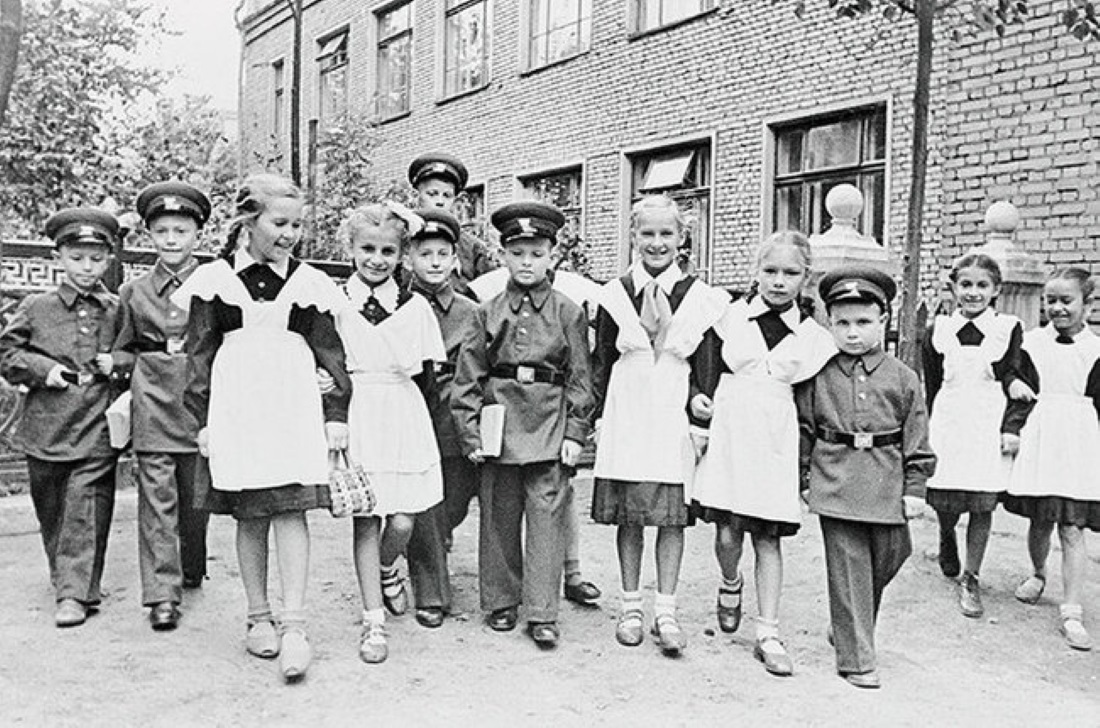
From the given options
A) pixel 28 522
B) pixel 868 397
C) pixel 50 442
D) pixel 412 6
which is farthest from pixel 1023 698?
pixel 412 6

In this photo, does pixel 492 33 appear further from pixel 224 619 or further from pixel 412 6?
pixel 224 619

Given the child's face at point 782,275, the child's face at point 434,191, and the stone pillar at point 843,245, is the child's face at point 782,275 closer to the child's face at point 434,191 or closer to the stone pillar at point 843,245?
the child's face at point 434,191

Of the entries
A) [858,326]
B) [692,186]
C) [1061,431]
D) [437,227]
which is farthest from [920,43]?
[692,186]

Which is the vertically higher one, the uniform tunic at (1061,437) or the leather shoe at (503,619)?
the uniform tunic at (1061,437)

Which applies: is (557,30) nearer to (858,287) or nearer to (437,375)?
(437,375)

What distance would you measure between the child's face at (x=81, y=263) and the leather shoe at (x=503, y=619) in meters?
2.18

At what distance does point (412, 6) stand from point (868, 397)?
15.8 metres

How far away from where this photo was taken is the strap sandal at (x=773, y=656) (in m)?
4.50

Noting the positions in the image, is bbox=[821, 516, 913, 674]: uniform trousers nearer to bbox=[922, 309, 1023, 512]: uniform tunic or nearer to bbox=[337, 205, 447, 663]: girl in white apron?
bbox=[922, 309, 1023, 512]: uniform tunic

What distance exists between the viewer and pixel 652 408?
4.70 m

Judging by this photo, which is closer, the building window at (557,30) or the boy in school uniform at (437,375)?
the boy in school uniform at (437,375)

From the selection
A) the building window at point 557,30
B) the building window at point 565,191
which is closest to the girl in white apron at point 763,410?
the building window at point 565,191

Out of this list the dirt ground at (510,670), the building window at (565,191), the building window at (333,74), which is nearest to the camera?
the dirt ground at (510,670)

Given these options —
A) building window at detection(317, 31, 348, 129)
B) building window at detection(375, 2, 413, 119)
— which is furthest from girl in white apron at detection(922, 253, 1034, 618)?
building window at detection(317, 31, 348, 129)
